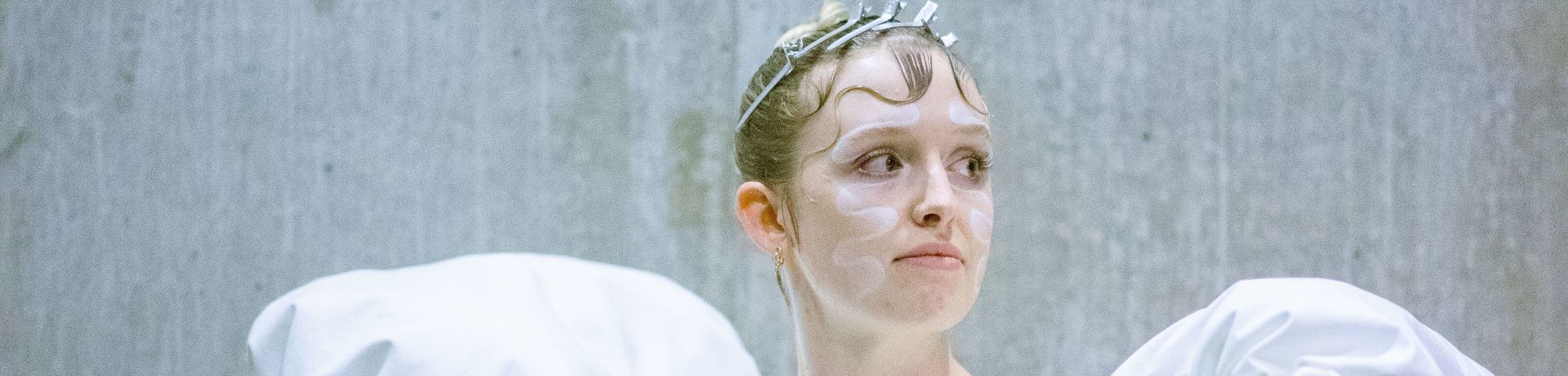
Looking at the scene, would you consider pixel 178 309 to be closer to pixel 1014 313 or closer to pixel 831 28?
pixel 831 28

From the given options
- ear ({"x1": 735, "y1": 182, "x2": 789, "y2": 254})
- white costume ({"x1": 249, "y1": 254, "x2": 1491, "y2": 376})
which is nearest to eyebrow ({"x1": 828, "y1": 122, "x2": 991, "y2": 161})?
ear ({"x1": 735, "y1": 182, "x2": 789, "y2": 254})

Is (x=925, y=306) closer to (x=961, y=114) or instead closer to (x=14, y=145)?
(x=961, y=114)

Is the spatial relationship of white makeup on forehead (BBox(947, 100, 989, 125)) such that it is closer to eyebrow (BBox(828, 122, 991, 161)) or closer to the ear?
eyebrow (BBox(828, 122, 991, 161))

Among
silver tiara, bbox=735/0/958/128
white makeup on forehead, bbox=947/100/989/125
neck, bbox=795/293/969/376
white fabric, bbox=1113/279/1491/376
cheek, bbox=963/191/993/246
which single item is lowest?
neck, bbox=795/293/969/376

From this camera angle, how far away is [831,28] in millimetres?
1553

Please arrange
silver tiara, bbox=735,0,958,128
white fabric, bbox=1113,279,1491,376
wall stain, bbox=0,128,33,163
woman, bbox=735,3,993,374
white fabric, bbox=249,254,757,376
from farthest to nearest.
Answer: wall stain, bbox=0,128,33,163 → silver tiara, bbox=735,0,958,128 → woman, bbox=735,3,993,374 → white fabric, bbox=249,254,757,376 → white fabric, bbox=1113,279,1491,376

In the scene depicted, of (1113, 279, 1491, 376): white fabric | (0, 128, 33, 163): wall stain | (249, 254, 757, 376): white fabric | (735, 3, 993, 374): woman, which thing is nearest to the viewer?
(1113, 279, 1491, 376): white fabric

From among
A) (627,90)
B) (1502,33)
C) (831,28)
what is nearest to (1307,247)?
(1502,33)

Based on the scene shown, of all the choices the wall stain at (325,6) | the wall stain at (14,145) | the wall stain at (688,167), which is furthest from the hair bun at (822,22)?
the wall stain at (14,145)

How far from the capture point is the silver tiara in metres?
1.52

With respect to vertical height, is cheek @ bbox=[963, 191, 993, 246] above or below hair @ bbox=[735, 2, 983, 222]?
below

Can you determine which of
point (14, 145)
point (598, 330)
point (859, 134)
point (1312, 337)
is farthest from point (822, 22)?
point (14, 145)

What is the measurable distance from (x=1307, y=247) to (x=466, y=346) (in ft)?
4.42

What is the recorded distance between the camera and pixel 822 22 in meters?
1.58
